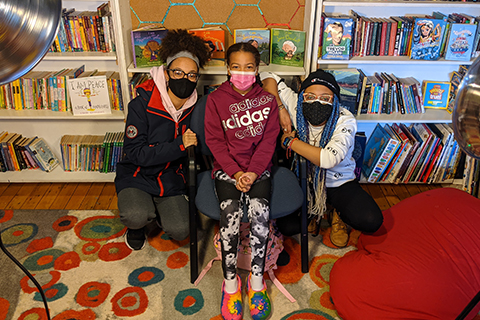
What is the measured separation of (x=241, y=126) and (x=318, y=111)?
40cm

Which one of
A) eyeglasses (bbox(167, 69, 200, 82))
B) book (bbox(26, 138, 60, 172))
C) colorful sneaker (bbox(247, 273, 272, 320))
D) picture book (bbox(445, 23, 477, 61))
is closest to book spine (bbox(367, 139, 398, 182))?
picture book (bbox(445, 23, 477, 61))

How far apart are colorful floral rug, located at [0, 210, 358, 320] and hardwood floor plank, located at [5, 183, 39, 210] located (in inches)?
4.7

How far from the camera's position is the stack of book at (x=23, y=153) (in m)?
2.95

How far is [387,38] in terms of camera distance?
2650mm

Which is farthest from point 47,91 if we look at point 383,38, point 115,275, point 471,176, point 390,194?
point 471,176

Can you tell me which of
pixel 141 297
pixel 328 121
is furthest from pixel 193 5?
pixel 141 297

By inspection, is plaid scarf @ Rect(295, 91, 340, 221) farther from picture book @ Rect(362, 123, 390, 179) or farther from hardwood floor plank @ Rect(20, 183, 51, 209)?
hardwood floor plank @ Rect(20, 183, 51, 209)

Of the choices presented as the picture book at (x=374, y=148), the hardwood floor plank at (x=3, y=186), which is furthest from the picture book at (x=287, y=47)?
the hardwood floor plank at (x=3, y=186)

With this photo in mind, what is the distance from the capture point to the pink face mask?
211cm

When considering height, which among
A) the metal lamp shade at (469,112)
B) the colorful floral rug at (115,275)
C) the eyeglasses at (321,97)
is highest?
the metal lamp shade at (469,112)

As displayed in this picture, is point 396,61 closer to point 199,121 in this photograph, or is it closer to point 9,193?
point 199,121

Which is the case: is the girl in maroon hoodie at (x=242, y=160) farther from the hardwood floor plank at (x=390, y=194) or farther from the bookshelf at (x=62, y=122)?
the hardwood floor plank at (x=390, y=194)

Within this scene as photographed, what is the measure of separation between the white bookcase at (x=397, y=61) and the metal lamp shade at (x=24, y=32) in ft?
6.23

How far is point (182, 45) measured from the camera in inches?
87.9
